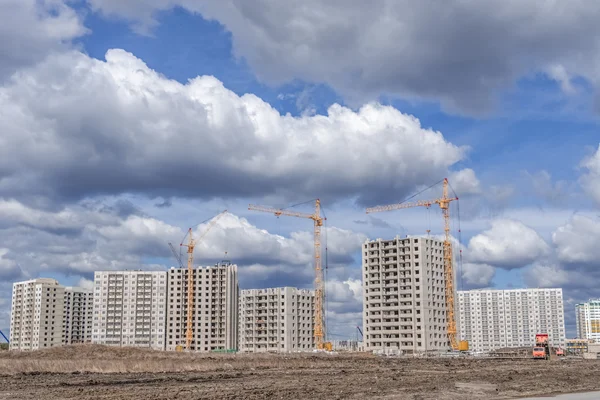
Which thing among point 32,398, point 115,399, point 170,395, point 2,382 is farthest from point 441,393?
point 2,382

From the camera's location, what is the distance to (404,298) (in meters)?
192

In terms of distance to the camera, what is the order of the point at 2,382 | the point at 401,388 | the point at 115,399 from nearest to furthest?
the point at 115,399
the point at 401,388
the point at 2,382

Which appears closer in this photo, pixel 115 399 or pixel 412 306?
pixel 115 399

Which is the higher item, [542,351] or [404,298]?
[404,298]

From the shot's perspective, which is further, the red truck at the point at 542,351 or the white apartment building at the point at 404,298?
the white apartment building at the point at 404,298

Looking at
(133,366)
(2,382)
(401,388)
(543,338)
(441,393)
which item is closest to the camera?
(441,393)

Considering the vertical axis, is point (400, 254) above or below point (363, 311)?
above

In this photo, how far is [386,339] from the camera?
630 feet

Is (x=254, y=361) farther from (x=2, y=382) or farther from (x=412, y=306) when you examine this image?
(x=412, y=306)

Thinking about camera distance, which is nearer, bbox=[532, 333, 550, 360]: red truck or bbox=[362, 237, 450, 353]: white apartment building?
bbox=[532, 333, 550, 360]: red truck

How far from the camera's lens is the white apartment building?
622 feet

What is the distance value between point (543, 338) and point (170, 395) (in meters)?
95.5

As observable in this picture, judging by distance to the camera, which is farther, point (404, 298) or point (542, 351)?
point (404, 298)

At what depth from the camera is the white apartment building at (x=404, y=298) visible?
190 m
